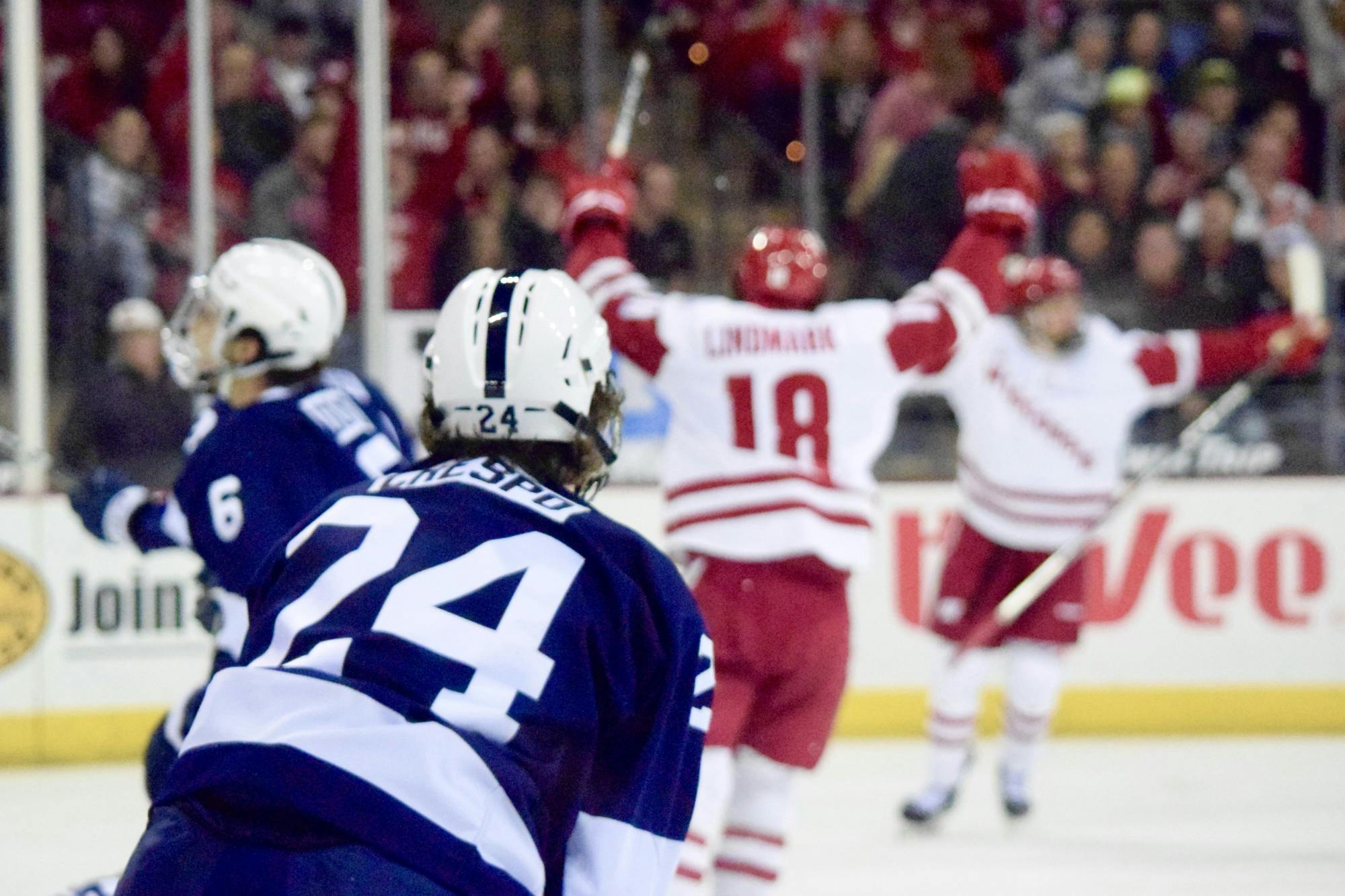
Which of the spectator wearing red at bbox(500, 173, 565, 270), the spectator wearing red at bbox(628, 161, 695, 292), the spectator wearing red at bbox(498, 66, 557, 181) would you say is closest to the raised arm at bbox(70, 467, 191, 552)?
the spectator wearing red at bbox(500, 173, 565, 270)

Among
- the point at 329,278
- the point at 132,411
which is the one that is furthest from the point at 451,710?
the point at 132,411

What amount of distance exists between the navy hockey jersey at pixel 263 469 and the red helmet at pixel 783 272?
86 cm

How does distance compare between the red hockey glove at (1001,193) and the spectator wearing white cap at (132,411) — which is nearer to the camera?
the red hockey glove at (1001,193)

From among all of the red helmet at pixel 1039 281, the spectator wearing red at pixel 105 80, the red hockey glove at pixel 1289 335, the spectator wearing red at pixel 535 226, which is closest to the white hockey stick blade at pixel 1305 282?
the red hockey glove at pixel 1289 335

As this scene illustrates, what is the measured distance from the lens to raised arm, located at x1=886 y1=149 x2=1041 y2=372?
3.64 m

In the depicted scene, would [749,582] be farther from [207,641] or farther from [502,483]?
[207,641]

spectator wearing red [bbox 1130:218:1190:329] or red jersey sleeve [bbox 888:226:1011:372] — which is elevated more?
red jersey sleeve [bbox 888:226:1011:372]

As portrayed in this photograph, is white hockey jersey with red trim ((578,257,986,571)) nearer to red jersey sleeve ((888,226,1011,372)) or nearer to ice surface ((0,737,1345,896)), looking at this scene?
red jersey sleeve ((888,226,1011,372))

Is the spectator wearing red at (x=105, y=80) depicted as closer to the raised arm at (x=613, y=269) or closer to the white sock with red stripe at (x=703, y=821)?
the raised arm at (x=613, y=269)

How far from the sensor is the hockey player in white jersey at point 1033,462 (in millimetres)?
5328

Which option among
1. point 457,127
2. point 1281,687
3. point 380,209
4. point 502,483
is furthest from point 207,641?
point 502,483

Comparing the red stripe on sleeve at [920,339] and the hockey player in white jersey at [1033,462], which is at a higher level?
the red stripe on sleeve at [920,339]

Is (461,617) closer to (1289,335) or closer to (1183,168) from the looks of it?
(1289,335)

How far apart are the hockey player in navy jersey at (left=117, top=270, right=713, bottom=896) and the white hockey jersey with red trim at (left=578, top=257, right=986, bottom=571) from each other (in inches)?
69.3
